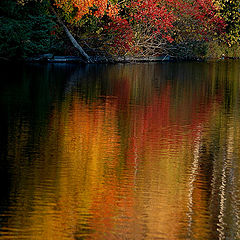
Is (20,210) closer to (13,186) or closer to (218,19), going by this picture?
(13,186)

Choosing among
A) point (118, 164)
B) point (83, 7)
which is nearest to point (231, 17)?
point (83, 7)

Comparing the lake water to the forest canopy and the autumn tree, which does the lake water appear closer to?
the forest canopy

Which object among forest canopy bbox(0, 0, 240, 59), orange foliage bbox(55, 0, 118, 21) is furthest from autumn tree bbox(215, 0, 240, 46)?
orange foliage bbox(55, 0, 118, 21)

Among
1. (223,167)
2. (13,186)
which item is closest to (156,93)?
(223,167)

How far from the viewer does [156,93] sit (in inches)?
932

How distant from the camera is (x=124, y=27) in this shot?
36.9 metres

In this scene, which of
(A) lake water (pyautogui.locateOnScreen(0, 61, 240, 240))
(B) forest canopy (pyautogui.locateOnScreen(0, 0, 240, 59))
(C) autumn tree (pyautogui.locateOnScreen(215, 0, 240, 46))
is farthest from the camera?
(C) autumn tree (pyautogui.locateOnScreen(215, 0, 240, 46))

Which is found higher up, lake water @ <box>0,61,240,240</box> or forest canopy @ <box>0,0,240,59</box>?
forest canopy @ <box>0,0,240,59</box>

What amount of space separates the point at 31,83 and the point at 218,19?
825 inches

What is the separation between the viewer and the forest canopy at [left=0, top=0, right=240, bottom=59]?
33.9 meters

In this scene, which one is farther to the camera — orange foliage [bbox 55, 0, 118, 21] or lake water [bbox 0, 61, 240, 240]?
orange foliage [bbox 55, 0, 118, 21]

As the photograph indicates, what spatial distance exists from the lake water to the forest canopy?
10.6 meters

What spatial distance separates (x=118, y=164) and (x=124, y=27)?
25415 mm

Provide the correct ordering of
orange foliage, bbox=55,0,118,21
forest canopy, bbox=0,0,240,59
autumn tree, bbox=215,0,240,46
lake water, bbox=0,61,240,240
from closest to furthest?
lake water, bbox=0,61,240,240 → forest canopy, bbox=0,0,240,59 → orange foliage, bbox=55,0,118,21 → autumn tree, bbox=215,0,240,46
